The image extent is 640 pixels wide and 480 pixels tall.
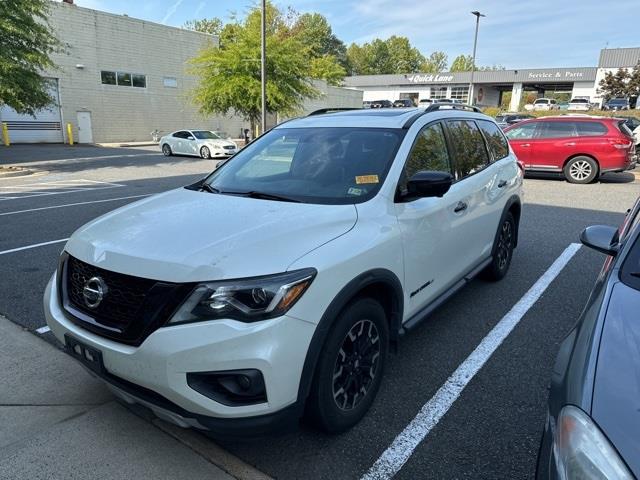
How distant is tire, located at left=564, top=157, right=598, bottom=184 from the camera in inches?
500

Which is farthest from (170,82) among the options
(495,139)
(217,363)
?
(217,363)

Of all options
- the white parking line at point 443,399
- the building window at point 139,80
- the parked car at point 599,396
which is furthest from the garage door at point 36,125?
the parked car at point 599,396

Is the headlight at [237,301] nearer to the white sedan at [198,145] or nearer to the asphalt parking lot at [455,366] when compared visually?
the asphalt parking lot at [455,366]

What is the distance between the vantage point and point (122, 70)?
3008 centimetres

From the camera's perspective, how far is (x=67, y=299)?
2580mm

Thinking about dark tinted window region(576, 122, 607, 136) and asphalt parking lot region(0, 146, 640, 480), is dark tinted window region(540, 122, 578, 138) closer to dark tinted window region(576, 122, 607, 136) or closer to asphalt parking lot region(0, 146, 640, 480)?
dark tinted window region(576, 122, 607, 136)

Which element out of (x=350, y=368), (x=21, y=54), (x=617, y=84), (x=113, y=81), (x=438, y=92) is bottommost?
(x=350, y=368)

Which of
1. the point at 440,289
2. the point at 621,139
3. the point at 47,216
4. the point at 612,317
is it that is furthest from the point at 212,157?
the point at 612,317

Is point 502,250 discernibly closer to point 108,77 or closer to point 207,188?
point 207,188

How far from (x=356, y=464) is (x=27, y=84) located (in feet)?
57.1

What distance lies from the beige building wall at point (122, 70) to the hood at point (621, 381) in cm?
2914

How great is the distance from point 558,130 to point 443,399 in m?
12.5

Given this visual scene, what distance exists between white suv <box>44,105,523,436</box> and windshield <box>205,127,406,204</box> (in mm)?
13

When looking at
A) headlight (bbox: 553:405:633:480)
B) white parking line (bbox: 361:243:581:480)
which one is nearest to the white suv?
white parking line (bbox: 361:243:581:480)
